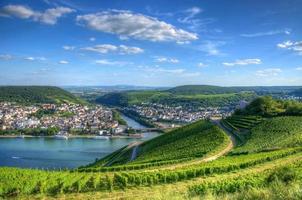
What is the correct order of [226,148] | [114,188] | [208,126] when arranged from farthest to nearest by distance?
[208,126]
[226,148]
[114,188]

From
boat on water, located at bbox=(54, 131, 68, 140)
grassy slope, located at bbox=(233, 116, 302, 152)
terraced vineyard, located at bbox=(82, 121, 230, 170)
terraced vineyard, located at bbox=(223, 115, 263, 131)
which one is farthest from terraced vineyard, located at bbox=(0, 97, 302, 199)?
boat on water, located at bbox=(54, 131, 68, 140)

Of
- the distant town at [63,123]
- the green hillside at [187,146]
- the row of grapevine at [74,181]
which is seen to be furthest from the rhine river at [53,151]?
the row of grapevine at [74,181]

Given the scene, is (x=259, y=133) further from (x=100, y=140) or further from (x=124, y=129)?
(x=124, y=129)

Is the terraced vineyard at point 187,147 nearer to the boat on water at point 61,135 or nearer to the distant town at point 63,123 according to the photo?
the boat on water at point 61,135

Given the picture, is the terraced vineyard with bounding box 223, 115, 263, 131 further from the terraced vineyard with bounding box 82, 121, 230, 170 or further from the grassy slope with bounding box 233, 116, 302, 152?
the terraced vineyard with bounding box 82, 121, 230, 170

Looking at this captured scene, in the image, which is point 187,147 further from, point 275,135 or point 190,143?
point 275,135

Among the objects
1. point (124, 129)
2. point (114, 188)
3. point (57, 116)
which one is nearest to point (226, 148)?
point (114, 188)

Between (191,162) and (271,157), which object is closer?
(271,157)
